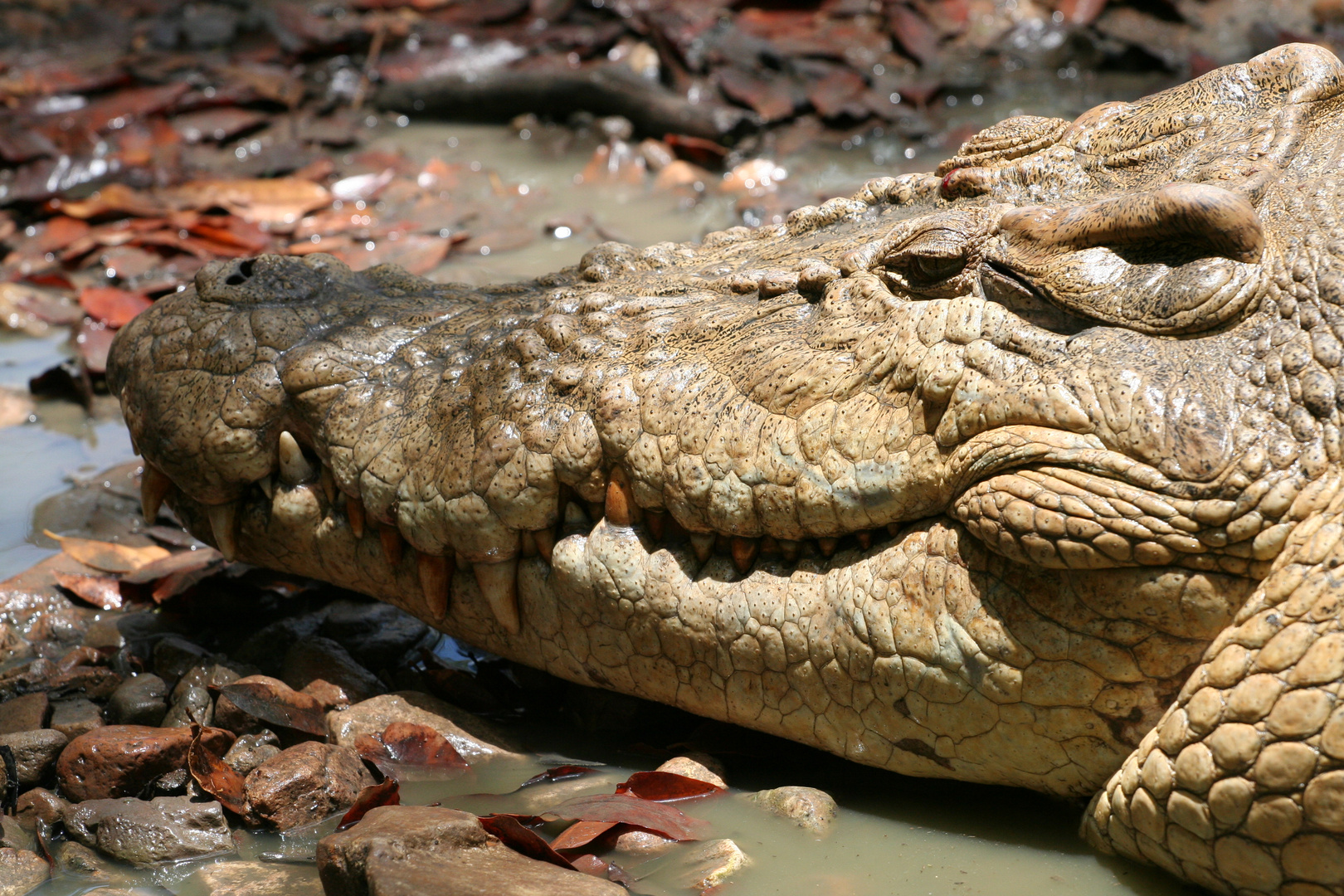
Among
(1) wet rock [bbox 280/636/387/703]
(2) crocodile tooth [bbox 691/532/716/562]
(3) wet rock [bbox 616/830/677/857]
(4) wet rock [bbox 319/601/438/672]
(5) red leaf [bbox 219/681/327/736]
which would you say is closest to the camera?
(3) wet rock [bbox 616/830/677/857]

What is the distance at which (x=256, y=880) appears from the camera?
2.06 meters

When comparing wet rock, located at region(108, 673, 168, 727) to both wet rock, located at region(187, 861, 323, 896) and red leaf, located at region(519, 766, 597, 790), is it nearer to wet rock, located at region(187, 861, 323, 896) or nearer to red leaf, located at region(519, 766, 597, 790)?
wet rock, located at region(187, 861, 323, 896)

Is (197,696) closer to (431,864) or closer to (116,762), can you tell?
(116,762)

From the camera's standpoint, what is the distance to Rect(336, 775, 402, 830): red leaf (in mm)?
2193

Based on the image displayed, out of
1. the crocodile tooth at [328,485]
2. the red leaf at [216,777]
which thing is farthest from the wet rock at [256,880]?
the crocodile tooth at [328,485]

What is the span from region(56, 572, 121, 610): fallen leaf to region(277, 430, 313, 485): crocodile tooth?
1.09m

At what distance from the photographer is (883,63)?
260 inches

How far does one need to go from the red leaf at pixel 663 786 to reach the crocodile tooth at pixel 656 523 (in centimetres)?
45

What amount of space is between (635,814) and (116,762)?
1027 mm

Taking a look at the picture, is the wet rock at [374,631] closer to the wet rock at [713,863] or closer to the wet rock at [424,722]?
the wet rock at [424,722]

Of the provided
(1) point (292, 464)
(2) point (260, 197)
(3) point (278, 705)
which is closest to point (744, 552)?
(1) point (292, 464)

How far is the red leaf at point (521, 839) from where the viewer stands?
78.2 inches

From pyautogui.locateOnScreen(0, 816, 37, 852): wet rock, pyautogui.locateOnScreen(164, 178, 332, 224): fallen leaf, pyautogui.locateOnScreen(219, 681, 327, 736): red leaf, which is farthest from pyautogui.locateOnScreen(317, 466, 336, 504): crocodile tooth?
pyautogui.locateOnScreen(164, 178, 332, 224): fallen leaf

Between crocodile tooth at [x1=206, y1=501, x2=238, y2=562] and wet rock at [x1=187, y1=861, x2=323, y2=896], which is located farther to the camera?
crocodile tooth at [x1=206, y1=501, x2=238, y2=562]
